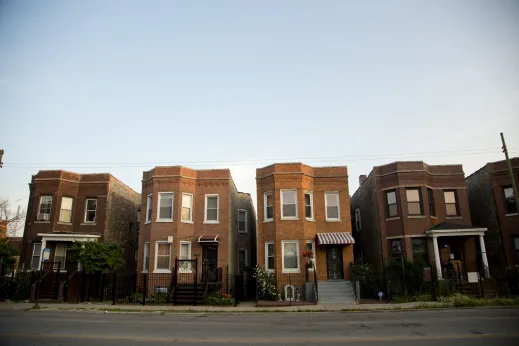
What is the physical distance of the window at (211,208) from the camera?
26766 mm

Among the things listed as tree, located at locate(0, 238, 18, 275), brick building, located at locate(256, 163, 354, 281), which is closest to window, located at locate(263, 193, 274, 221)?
brick building, located at locate(256, 163, 354, 281)

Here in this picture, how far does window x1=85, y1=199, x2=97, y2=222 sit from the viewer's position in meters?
28.9

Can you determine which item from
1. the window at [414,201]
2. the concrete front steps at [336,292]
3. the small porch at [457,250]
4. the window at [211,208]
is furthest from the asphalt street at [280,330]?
the window at [211,208]

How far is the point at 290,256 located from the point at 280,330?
12591mm

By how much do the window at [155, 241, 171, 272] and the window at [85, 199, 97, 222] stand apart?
23.4 ft

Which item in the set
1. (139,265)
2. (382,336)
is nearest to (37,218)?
(139,265)

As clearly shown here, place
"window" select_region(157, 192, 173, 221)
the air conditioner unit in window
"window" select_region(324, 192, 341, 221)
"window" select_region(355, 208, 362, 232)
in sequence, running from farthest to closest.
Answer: "window" select_region(355, 208, 362, 232) → the air conditioner unit in window → "window" select_region(324, 192, 341, 221) → "window" select_region(157, 192, 173, 221)

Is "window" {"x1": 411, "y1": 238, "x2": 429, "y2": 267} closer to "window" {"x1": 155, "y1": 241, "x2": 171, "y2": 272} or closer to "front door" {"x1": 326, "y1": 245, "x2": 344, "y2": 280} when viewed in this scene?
"front door" {"x1": 326, "y1": 245, "x2": 344, "y2": 280}

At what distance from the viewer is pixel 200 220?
26.6 m

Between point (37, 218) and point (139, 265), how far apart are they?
920 centimetres

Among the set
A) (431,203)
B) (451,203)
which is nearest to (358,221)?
(431,203)

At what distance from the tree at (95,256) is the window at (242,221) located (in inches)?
433

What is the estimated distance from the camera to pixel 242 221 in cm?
3225

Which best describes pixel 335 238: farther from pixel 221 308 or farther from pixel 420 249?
pixel 221 308
